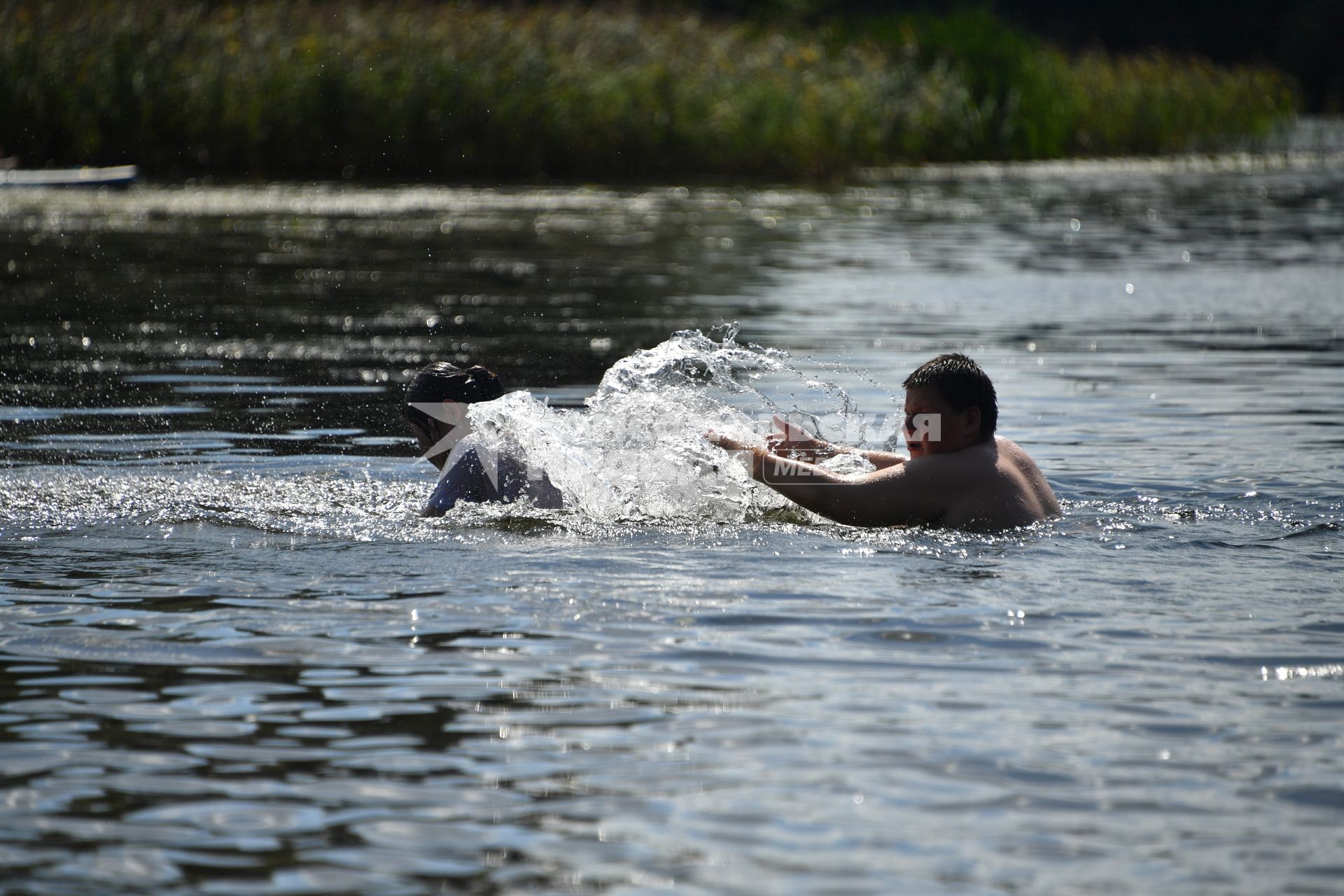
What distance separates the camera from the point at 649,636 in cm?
559

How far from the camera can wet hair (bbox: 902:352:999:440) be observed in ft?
23.2

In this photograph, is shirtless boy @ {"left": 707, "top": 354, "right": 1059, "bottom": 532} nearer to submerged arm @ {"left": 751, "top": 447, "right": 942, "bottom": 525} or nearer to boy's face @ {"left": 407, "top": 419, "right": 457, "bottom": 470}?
submerged arm @ {"left": 751, "top": 447, "right": 942, "bottom": 525}

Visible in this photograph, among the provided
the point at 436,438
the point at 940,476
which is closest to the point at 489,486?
the point at 436,438

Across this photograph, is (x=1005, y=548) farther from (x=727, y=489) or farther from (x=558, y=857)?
(x=558, y=857)

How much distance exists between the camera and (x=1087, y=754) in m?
4.51

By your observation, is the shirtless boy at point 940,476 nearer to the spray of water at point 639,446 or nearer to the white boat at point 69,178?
the spray of water at point 639,446

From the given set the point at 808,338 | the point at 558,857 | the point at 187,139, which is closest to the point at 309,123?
the point at 187,139

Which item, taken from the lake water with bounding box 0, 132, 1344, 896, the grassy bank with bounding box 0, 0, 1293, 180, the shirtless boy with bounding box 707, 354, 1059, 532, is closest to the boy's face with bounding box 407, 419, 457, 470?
the lake water with bounding box 0, 132, 1344, 896

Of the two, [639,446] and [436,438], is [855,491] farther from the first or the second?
[436,438]

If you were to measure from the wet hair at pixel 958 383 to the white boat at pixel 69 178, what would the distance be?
18.3 m

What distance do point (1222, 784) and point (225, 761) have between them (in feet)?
7.87

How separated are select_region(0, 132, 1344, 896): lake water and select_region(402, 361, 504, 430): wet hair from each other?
0.15 m

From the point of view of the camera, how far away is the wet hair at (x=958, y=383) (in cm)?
709

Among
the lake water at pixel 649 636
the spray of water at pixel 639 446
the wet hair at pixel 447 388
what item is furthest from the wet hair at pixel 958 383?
the wet hair at pixel 447 388
